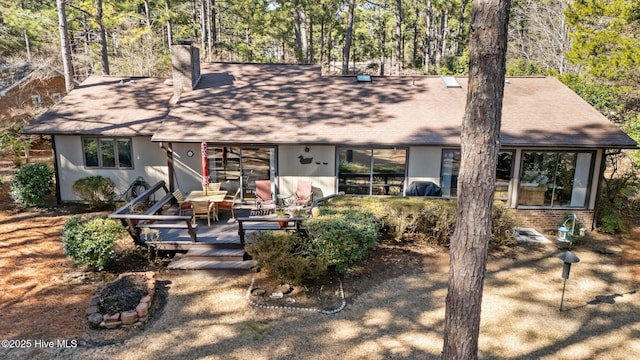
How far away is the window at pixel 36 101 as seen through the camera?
22923 mm

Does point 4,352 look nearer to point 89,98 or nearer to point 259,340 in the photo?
point 259,340

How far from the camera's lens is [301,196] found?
12.5 metres

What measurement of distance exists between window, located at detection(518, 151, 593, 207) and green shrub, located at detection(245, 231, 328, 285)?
282 inches

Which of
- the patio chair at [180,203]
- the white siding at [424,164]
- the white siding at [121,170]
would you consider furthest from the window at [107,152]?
the white siding at [424,164]

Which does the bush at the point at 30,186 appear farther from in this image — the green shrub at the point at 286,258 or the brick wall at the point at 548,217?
the brick wall at the point at 548,217

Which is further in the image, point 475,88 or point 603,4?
point 603,4

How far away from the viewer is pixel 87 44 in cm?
2852

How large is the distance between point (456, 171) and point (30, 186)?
12230 mm

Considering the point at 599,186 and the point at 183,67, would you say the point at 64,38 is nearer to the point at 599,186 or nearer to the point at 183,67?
the point at 183,67

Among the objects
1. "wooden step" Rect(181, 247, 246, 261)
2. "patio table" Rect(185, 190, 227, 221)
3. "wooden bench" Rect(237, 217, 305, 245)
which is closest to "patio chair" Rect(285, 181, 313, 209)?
"wooden bench" Rect(237, 217, 305, 245)

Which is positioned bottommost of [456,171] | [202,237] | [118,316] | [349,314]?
[349,314]

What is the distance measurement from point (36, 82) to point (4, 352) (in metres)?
22.1

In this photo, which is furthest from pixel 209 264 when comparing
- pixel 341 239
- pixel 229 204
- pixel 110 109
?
pixel 110 109

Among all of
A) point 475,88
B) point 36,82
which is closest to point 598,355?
point 475,88
